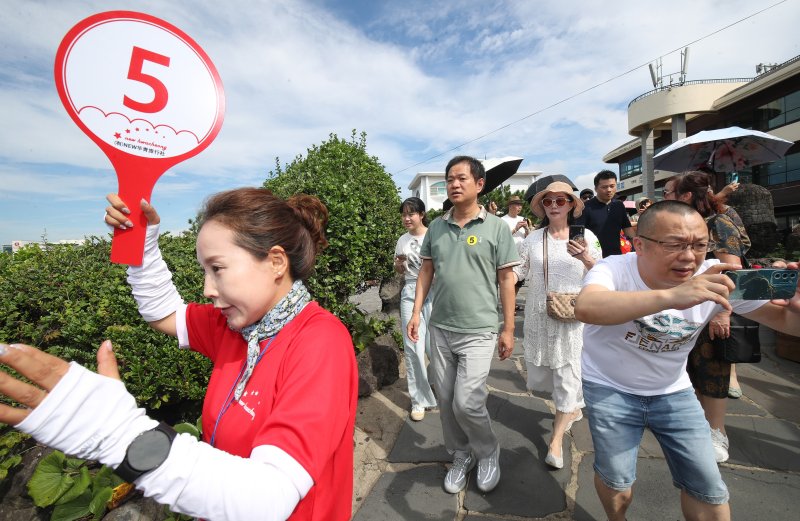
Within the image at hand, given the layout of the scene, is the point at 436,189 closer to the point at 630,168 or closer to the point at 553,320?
the point at 630,168

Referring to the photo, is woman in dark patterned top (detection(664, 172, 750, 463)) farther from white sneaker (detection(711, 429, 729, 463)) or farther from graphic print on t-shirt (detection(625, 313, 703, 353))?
graphic print on t-shirt (detection(625, 313, 703, 353))

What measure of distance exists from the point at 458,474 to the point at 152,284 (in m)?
2.28

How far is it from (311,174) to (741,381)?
16.2ft

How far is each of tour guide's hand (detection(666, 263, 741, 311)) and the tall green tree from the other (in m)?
2.68

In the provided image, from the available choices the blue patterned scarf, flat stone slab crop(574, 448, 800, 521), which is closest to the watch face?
the blue patterned scarf

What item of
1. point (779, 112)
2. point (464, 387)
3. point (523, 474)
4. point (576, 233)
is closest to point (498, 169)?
point (576, 233)

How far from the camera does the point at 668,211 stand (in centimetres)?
173

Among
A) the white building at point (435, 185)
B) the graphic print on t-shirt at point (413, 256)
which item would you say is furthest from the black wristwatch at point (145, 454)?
the white building at point (435, 185)

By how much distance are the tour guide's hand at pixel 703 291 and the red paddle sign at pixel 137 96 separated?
1848mm

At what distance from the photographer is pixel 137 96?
1.42 meters

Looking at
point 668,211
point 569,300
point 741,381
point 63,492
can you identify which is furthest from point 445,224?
point 741,381

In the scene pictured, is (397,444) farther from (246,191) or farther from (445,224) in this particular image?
(246,191)

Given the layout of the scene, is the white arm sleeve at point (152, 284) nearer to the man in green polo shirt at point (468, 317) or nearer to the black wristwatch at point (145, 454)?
the black wristwatch at point (145, 454)

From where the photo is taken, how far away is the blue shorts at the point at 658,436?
1838 millimetres
